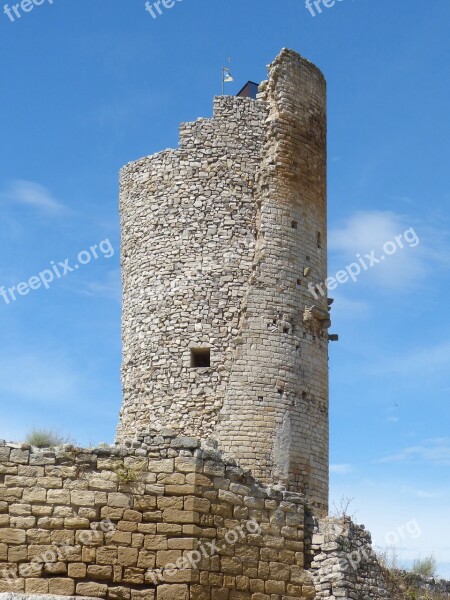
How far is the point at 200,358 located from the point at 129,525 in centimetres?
600

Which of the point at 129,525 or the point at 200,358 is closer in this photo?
the point at 129,525

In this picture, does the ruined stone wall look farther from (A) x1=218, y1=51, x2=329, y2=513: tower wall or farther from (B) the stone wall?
(A) x1=218, y1=51, x2=329, y2=513: tower wall

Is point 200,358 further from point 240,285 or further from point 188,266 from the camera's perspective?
point 188,266

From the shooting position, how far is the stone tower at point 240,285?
17.1 meters

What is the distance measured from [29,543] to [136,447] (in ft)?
5.17

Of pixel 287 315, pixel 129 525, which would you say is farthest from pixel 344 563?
pixel 287 315

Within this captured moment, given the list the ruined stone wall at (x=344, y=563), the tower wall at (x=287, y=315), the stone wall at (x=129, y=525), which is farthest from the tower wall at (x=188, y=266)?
the stone wall at (x=129, y=525)

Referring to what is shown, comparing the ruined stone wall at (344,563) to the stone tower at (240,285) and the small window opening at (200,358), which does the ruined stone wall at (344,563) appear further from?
the small window opening at (200,358)

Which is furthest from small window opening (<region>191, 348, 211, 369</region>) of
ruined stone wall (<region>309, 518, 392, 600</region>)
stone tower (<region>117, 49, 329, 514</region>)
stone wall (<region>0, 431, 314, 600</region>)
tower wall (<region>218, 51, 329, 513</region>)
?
stone wall (<region>0, 431, 314, 600</region>)

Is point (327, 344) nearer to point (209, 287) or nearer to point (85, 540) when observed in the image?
point (209, 287)

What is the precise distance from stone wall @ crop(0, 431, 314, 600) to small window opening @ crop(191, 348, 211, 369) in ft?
16.4

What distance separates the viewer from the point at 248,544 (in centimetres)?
1267

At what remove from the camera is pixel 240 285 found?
17734mm

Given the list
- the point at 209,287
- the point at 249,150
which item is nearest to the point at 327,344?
the point at 209,287
